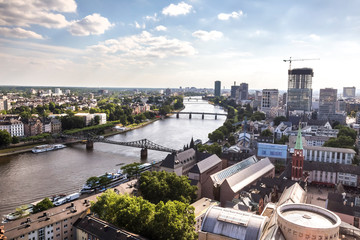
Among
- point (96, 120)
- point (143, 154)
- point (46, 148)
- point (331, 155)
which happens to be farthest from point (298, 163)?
point (96, 120)

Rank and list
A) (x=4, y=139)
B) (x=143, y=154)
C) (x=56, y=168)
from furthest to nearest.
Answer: (x=4, y=139) → (x=143, y=154) → (x=56, y=168)

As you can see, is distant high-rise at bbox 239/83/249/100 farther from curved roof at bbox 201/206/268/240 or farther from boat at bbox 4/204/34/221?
curved roof at bbox 201/206/268/240

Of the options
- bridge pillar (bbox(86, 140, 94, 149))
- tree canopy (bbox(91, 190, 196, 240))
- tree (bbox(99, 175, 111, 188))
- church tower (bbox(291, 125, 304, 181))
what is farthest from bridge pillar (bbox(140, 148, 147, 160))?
tree canopy (bbox(91, 190, 196, 240))

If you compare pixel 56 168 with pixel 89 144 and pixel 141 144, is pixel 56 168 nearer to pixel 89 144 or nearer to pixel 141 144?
pixel 89 144

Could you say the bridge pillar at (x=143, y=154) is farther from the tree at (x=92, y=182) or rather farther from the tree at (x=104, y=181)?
the tree at (x=92, y=182)

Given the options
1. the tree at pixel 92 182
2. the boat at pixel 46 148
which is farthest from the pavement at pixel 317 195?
the boat at pixel 46 148

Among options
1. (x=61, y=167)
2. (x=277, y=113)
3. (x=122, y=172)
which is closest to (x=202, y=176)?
(x=122, y=172)

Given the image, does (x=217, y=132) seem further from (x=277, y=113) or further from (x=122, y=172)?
(x=277, y=113)

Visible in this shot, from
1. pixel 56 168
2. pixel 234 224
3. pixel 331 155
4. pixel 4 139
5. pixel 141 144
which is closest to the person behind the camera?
pixel 234 224
